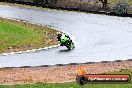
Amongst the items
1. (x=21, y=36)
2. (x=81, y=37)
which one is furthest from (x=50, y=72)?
(x=21, y=36)

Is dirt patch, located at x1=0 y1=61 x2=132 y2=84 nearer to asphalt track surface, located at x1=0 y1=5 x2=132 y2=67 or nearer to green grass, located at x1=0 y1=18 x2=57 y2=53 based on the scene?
asphalt track surface, located at x1=0 y1=5 x2=132 y2=67

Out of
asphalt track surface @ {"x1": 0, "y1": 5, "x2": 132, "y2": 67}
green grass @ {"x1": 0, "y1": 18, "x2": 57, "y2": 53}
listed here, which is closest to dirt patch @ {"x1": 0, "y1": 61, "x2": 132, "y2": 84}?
asphalt track surface @ {"x1": 0, "y1": 5, "x2": 132, "y2": 67}

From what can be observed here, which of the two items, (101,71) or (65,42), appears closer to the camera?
(101,71)

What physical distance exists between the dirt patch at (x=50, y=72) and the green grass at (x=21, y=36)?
17.9 ft

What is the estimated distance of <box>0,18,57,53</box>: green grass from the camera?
2793 cm

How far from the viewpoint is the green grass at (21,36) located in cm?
2793

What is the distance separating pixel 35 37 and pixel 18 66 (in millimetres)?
8346

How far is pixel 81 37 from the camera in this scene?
30.8m

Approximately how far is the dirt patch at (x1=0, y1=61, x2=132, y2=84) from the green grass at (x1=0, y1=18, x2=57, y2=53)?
547cm

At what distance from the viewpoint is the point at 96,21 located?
37.2m

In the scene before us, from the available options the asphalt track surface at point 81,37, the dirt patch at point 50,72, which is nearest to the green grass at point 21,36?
the asphalt track surface at point 81,37

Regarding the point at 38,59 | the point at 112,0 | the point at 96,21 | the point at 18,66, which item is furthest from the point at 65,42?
the point at 112,0

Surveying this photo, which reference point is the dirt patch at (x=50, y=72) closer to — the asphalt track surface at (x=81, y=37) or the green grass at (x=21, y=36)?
the asphalt track surface at (x=81, y=37)

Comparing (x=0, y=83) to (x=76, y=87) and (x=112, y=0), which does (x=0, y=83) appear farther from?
(x=112, y=0)
